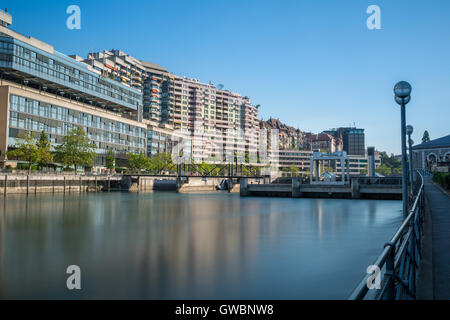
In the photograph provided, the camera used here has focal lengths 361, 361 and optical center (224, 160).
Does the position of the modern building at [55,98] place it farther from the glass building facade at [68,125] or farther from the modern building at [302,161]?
the modern building at [302,161]

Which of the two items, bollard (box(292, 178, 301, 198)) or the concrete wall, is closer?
the concrete wall

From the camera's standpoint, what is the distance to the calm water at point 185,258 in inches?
415

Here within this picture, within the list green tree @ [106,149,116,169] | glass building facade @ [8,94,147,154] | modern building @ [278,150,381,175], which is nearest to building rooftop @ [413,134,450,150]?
modern building @ [278,150,381,175]

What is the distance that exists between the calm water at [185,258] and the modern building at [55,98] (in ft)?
145

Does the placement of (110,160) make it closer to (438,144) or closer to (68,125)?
(68,125)

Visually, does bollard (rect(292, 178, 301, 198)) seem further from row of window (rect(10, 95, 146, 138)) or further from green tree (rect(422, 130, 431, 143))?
green tree (rect(422, 130, 431, 143))

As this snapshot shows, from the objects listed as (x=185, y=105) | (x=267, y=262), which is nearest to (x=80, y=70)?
(x=185, y=105)

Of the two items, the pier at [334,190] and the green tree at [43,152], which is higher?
the green tree at [43,152]

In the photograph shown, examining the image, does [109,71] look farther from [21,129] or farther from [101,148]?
[21,129]

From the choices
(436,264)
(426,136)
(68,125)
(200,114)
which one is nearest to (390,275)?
(436,264)

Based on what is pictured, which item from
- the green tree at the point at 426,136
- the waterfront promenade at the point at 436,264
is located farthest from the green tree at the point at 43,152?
the green tree at the point at 426,136

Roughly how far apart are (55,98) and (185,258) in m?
72.0

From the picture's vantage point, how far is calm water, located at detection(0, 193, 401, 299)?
1055cm

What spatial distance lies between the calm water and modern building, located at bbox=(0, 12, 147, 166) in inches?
Answer: 1738
